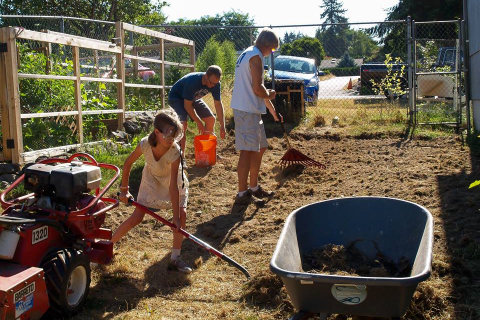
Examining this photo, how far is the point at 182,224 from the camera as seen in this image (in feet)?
14.4

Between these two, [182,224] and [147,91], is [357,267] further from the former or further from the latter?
[147,91]

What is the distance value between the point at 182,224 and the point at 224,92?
1036cm

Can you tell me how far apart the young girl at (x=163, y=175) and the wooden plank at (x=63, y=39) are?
119 inches

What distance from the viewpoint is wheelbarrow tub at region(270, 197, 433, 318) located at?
250 centimetres

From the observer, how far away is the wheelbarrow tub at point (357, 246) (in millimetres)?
2498

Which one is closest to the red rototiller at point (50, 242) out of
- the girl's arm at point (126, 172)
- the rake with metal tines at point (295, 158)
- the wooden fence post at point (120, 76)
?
the girl's arm at point (126, 172)

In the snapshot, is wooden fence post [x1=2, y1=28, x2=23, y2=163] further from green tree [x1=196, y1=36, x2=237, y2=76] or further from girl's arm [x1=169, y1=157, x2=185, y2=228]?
green tree [x1=196, y1=36, x2=237, y2=76]

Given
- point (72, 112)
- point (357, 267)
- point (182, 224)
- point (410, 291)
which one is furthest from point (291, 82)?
point (410, 291)

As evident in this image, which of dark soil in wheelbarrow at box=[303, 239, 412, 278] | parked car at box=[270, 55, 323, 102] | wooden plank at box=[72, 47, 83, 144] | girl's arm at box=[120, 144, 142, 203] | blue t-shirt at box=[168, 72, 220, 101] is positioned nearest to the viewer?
dark soil in wheelbarrow at box=[303, 239, 412, 278]

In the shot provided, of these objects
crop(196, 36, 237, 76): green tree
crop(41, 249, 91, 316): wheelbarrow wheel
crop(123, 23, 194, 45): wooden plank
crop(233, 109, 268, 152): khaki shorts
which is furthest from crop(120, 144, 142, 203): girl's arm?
crop(196, 36, 237, 76): green tree

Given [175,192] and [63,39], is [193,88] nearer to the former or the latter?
[63,39]

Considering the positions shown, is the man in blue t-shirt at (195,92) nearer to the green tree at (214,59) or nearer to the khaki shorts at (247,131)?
the khaki shorts at (247,131)

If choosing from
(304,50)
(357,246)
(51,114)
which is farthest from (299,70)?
(357,246)

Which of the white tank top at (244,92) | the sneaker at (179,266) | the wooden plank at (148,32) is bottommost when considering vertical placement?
the sneaker at (179,266)
